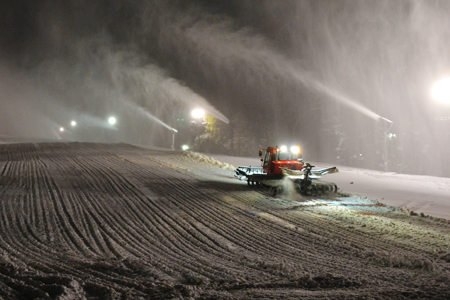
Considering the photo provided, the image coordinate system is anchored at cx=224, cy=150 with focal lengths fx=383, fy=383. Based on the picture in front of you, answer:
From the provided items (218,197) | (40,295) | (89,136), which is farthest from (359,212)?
(89,136)

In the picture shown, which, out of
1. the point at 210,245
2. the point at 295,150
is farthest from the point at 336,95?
the point at 210,245

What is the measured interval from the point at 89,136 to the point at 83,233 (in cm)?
7721

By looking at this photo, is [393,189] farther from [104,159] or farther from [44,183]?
[104,159]

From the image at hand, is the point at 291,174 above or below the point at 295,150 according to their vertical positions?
below

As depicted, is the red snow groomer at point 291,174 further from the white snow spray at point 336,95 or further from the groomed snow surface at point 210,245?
the white snow spray at point 336,95

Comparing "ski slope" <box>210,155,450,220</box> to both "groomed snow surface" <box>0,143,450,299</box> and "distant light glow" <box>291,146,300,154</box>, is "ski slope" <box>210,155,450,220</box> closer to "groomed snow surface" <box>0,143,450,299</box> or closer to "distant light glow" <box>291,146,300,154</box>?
"groomed snow surface" <box>0,143,450,299</box>

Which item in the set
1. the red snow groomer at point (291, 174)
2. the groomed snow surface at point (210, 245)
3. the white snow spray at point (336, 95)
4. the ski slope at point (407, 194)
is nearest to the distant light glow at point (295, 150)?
the red snow groomer at point (291, 174)

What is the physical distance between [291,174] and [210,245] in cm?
789

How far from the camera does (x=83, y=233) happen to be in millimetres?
9188

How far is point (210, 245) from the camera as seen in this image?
8398 mm

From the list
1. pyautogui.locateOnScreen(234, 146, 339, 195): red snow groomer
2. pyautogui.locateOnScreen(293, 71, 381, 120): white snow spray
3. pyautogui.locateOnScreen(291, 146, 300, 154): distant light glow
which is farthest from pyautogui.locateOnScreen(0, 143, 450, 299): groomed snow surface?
pyautogui.locateOnScreen(293, 71, 381, 120): white snow spray

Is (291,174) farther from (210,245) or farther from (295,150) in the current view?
(210,245)

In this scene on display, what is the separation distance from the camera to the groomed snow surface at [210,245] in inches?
225

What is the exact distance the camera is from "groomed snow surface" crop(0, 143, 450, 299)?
5.71 meters
